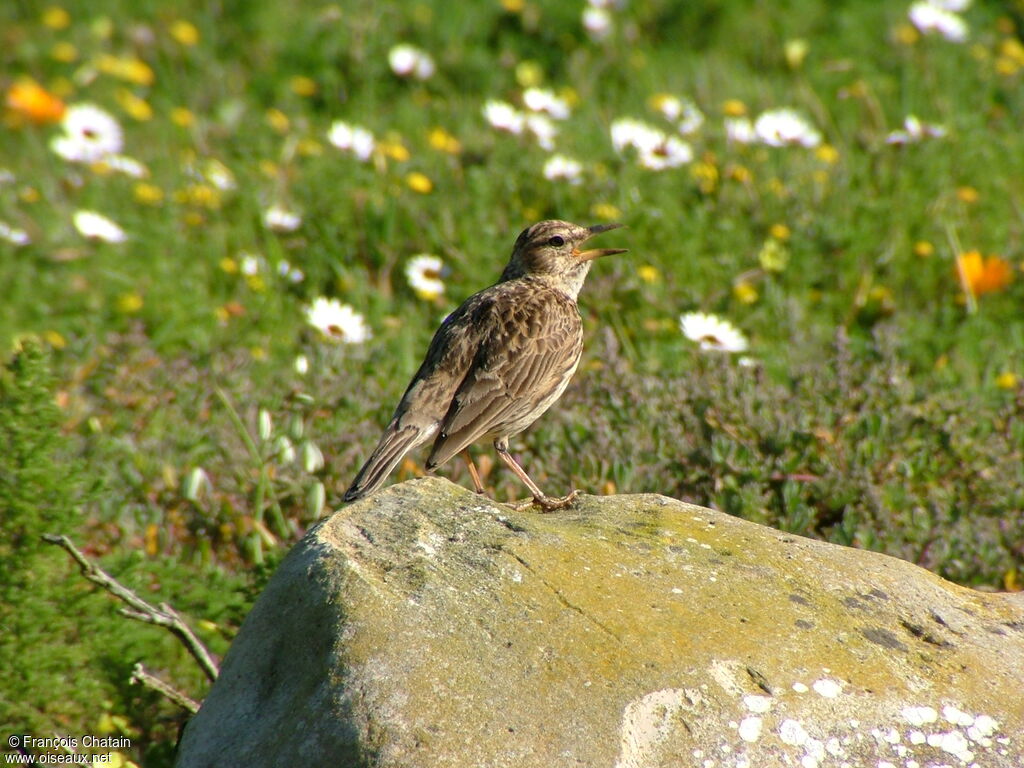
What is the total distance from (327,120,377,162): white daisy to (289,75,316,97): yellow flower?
146 centimetres

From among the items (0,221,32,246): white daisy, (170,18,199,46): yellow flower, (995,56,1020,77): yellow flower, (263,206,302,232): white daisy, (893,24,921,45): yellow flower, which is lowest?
(0,221,32,246): white daisy

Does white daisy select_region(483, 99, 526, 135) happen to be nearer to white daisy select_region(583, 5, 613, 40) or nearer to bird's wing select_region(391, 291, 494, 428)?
white daisy select_region(583, 5, 613, 40)

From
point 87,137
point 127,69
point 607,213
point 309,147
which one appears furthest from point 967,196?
point 127,69

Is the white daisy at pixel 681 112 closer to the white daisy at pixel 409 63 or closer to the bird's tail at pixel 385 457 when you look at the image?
the white daisy at pixel 409 63

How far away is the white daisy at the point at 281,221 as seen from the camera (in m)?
8.06

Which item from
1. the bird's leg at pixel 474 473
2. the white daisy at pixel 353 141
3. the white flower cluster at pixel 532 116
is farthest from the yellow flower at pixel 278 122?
the bird's leg at pixel 474 473

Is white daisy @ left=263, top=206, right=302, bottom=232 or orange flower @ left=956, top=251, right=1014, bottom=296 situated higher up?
orange flower @ left=956, top=251, right=1014, bottom=296

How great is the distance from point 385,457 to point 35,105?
6.13 m

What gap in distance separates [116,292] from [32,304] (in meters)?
0.51

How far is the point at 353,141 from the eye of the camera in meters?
8.51

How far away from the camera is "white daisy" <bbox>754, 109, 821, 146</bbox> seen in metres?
8.12

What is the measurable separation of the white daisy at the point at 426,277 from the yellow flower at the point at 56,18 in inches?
211

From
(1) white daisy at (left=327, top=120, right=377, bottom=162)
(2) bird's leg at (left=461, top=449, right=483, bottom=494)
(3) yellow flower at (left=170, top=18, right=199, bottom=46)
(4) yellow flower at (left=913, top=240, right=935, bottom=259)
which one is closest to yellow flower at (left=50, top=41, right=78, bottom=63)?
(3) yellow flower at (left=170, top=18, right=199, bottom=46)

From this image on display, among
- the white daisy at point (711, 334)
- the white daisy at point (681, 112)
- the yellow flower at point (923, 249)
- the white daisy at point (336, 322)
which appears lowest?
the white daisy at point (336, 322)
